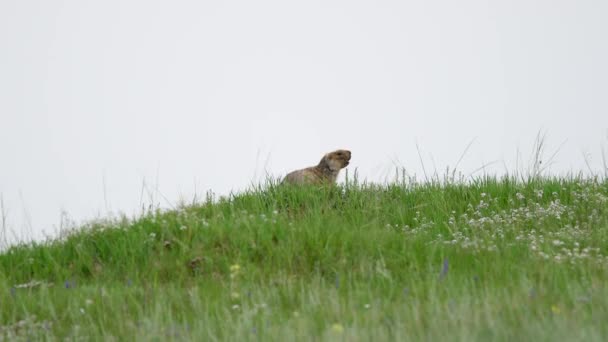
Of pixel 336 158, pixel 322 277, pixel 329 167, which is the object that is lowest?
pixel 322 277

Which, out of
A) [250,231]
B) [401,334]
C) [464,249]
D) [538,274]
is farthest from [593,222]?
[401,334]

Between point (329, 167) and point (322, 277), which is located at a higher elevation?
point (329, 167)

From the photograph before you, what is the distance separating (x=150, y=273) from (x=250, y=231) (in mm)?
1217

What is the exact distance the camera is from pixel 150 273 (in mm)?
7488

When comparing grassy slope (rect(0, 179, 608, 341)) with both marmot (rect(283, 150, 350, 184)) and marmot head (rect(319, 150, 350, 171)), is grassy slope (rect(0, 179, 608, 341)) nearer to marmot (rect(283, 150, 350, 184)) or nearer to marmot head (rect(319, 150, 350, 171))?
marmot (rect(283, 150, 350, 184))

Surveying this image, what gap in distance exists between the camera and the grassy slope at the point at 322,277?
4883 mm

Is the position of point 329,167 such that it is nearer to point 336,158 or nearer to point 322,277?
point 336,158

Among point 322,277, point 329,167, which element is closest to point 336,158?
point 329,167

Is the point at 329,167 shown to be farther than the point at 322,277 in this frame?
Yes

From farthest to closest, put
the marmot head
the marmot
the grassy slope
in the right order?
the marmot head, the marmot, the grassy slope

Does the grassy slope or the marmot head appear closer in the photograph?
the grassy slope

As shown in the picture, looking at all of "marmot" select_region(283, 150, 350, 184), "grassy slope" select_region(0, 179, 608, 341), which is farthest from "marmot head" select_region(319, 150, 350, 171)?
"grassy slope" select_region(0, 179, 608, 341)

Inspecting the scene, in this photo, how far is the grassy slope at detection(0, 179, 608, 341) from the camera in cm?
488

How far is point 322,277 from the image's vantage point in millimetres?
6723
